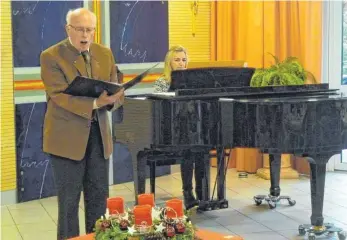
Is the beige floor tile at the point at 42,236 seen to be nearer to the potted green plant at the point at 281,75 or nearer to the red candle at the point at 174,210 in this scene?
the potted green plant at the point at 281,75

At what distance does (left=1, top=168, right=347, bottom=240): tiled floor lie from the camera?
15.9 ft

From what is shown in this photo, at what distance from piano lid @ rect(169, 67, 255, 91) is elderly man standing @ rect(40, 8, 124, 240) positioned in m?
1.06

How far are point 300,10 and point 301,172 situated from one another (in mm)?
1568

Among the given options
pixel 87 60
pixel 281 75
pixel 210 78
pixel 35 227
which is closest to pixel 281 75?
pixel 281 75

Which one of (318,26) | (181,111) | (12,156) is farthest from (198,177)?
(318,26)

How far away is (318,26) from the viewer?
6.52 m

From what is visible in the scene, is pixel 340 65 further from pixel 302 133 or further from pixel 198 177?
pixel 302 133

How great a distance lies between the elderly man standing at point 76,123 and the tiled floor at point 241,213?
1.24m

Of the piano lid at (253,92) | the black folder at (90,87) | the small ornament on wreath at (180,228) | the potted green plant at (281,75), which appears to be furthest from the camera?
the potted green plant at (281,75)

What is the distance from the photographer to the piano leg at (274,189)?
5.41 metres

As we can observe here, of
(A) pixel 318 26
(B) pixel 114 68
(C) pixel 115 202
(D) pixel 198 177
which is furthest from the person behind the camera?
(A) pixel 318 26

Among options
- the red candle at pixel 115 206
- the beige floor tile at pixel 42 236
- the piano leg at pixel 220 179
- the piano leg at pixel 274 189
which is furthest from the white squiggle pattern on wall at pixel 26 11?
the red candle at pixel 115 206

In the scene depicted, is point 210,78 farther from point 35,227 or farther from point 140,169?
point 35,227

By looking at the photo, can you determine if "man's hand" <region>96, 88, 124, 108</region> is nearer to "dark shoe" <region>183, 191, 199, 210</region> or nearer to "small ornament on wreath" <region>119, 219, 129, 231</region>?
"small ornament on wreath" <region>119, 219, 129, 231</region>
